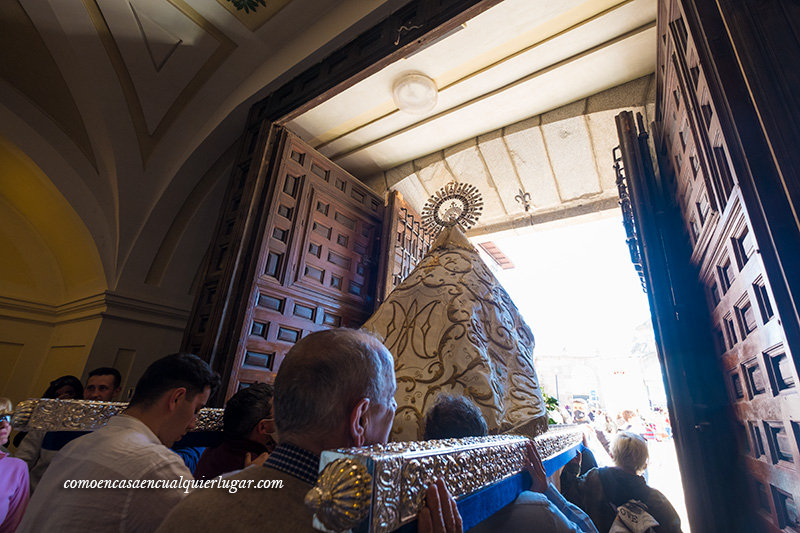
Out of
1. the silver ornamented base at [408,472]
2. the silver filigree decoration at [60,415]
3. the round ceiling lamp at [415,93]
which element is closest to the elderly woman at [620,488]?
the silver ornamented base at [408,472]

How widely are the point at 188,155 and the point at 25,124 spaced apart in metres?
1.46

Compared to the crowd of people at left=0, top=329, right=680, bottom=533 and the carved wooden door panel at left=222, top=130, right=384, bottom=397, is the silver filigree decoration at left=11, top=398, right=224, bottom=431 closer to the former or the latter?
the crowd of people at left=0, top=329, right=680, bottom=533

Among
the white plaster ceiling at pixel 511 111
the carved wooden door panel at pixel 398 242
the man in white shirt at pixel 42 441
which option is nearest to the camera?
the man in white shirt at pixel 42 441

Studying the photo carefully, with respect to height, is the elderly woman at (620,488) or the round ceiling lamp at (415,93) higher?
the round ceiling lamp at (415,93)

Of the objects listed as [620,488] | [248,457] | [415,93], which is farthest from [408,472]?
[415,93]

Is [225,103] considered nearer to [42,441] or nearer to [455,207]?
[455,207]

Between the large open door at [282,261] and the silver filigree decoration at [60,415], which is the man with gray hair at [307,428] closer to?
the silver filigree decoration at [60,415]

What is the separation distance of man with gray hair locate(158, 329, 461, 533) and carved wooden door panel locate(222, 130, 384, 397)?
1808 millimetres

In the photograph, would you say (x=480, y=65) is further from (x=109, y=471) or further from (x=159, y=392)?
(x=109, y=471)

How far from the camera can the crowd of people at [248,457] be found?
54cm

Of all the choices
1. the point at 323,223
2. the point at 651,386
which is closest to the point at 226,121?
the point at 323,223

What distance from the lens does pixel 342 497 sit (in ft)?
1.15

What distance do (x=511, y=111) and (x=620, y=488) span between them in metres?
3.06

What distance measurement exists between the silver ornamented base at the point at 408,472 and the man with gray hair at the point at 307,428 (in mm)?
44
